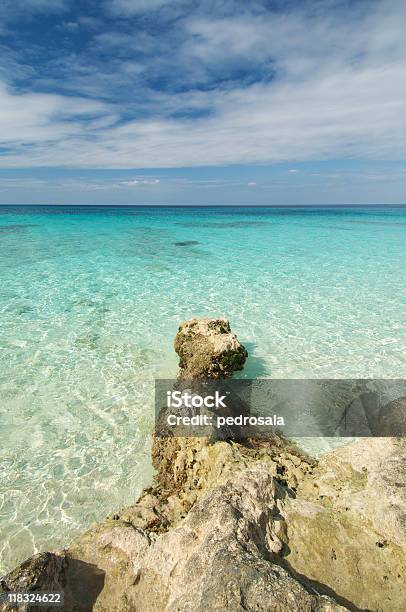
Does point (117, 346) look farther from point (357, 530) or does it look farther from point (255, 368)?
point (357, 530)

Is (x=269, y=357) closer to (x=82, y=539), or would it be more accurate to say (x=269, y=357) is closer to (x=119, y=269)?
(x=82, y=539)

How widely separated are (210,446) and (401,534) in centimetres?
236

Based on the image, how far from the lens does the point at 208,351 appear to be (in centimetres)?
770

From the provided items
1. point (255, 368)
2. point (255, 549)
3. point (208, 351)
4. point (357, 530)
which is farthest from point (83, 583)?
point (255, 368)

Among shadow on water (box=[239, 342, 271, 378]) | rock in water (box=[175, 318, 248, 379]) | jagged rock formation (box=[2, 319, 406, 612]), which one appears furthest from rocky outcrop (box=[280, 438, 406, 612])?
shadow on water (box=[239, 342, 271, 378])

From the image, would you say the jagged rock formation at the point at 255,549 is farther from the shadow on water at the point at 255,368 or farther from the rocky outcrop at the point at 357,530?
the shadow on water at the point at 255,368

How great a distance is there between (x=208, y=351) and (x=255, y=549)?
487 centimetres

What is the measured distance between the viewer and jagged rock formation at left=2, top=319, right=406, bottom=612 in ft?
8.55

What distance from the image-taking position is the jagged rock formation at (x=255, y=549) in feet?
8.55

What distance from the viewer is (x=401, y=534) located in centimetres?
337

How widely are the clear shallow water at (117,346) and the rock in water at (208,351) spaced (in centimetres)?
85

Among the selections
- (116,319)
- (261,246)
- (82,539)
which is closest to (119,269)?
(116,319)

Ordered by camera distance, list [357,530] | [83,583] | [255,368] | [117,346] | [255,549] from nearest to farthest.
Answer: [255,549] < [83,583] < [357,530] < [255,368] < [117,346]

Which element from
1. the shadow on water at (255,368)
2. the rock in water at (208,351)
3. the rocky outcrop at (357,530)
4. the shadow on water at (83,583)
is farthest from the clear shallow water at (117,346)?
the rocky outcrop at (357,530)
